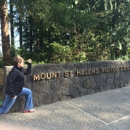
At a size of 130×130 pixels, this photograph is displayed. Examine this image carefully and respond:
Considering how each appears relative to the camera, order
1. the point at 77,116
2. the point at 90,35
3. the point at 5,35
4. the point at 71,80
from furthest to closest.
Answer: the point at 90,35 → the point at 5,35 → the point at 71,80 → the point at 77,116

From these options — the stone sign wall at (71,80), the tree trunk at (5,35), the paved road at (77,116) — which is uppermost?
the tree trunk at (5,35)

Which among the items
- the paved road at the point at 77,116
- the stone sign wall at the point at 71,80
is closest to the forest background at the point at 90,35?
the stone sign wall at the point at 71,80

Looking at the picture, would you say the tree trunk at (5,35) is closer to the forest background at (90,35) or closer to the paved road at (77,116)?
the forest background at (90,35)

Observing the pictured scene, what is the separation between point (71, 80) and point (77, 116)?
6.37ft

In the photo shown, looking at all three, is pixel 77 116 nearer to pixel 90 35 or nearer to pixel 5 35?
pixel 5 35

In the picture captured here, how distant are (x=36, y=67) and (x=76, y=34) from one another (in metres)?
7.18

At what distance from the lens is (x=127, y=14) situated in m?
13.2

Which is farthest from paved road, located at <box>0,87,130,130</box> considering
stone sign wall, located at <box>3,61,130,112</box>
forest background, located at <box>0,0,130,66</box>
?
forest background, located at <box>0,0,130,66</box>

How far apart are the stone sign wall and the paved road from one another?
299 mm

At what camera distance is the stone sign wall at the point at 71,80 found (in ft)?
20.6

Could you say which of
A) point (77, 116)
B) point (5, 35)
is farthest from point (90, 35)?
point (77, 116)

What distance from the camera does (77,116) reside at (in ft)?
17.9

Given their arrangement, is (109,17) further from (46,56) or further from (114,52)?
(46,56)

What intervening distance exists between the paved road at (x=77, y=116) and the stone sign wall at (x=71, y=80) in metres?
0.30
